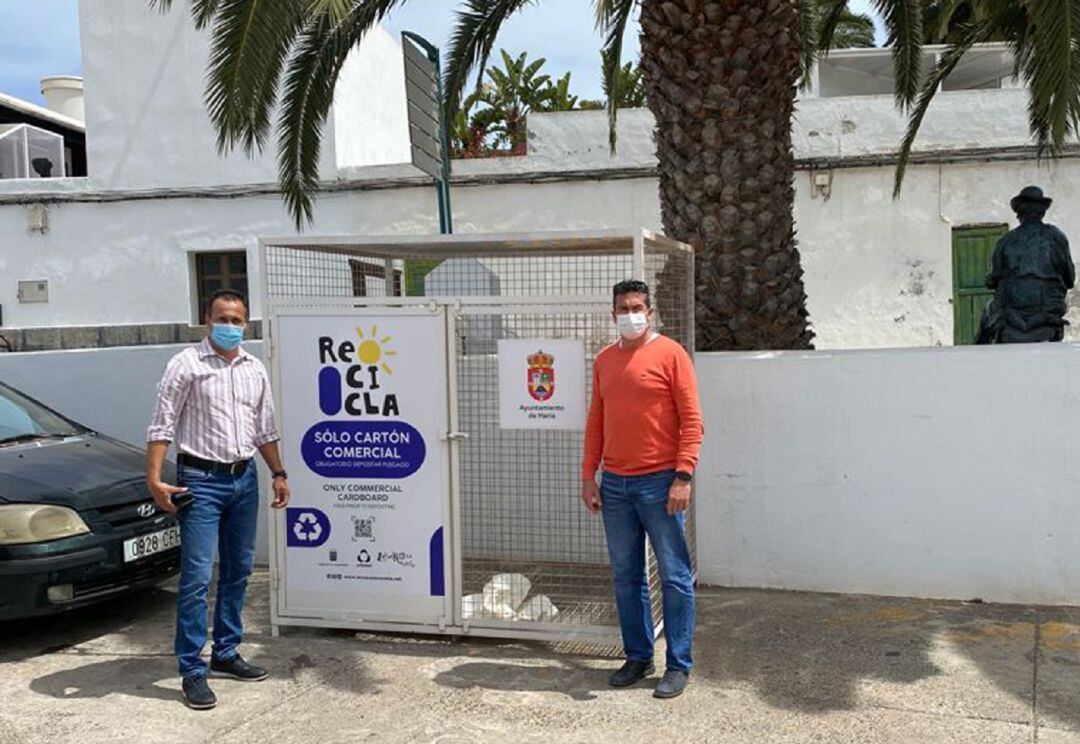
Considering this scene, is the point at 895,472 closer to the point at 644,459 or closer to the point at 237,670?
the point at 644,459

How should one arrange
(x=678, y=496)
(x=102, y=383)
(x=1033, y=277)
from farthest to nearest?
(x=102, y=383), (x=1033, y=277), (x=678, y=496)

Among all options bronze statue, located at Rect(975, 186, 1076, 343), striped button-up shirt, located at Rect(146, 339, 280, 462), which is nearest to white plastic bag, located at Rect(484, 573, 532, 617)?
striped button-up shirt, located at Rect(146, 339, 280, 462)

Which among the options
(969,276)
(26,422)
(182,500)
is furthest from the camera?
(969,276)

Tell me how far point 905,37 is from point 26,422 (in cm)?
709

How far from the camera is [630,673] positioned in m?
4.62

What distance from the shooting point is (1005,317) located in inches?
249

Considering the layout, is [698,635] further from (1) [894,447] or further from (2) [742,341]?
(2) [742,341]

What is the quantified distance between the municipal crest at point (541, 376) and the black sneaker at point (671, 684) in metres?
1.40

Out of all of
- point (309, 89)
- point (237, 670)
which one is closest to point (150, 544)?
point (237, 670)

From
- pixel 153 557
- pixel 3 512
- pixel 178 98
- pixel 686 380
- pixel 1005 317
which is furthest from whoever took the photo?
pixel 178 98

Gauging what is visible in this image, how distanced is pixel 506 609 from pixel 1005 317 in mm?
3592

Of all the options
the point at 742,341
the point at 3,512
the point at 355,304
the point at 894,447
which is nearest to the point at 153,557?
the point at 3,512

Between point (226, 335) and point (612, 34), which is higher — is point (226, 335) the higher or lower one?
the lower one

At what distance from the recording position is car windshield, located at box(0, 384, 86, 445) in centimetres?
609
